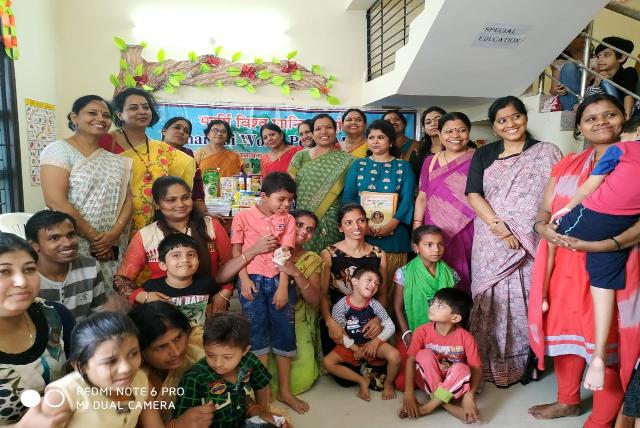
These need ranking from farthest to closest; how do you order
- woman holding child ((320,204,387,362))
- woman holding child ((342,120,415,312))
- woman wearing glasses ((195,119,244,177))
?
1. woman wearing glasses ((195,119,244,177))
2. woman holding child ((342,120,415,312))
3. woman holding child ((320,204,387,362))

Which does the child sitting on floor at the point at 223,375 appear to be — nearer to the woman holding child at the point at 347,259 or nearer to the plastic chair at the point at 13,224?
the woman holding child at the point at 347,259

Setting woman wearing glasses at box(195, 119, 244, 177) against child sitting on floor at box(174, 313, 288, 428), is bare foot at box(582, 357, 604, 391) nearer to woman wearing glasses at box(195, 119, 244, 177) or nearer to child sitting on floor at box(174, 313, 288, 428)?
child sitting on floor at box(174, 313, 288, 428)

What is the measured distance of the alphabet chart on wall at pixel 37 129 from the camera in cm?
325

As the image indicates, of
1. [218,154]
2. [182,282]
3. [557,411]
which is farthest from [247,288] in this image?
[218,154]

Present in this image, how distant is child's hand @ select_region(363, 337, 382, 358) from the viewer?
2.09 m

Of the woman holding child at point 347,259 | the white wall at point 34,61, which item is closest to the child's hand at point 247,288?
the woman holding child at point 347,259

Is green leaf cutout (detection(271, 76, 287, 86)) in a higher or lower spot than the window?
higher

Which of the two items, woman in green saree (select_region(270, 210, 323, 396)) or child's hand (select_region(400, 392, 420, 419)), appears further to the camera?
woman in green saree (select_region(270, 210, 323, 396))

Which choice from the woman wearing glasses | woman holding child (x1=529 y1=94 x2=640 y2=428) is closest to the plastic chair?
the woman wearing glasses

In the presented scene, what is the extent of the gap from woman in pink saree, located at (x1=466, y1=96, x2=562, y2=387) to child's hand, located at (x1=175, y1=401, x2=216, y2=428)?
1414 millimetres

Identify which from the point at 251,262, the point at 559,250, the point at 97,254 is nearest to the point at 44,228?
the point at 97,254

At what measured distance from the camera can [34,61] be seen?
11.1 feet

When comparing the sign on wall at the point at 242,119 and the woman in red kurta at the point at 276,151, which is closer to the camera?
the woman in red kurta at the point at 276,151

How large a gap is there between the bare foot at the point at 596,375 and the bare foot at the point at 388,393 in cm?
81
